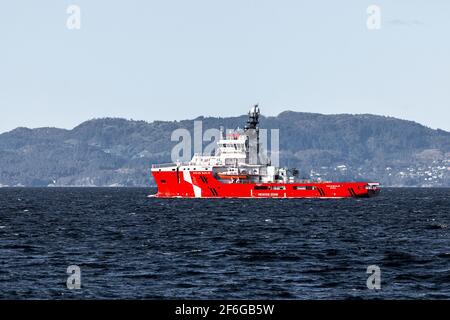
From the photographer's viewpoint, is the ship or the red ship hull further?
the red ship hull

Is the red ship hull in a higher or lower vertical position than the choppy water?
higher

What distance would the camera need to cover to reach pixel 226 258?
47.5 meters

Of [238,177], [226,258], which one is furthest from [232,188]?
[226,258]

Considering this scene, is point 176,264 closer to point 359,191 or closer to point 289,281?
point 289,281

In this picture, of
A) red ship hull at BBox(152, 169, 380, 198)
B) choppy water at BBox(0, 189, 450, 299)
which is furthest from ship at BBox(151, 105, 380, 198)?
choppy water at BBox(0, 189, 450, 299)

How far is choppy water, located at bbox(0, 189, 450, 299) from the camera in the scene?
114ft

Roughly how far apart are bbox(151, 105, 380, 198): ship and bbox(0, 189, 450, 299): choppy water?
184ft

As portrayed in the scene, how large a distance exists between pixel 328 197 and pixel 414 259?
100 meters

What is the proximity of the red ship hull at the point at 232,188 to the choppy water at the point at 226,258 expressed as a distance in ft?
188

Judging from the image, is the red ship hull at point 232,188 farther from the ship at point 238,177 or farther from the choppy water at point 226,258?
the choppy water at point 226,258

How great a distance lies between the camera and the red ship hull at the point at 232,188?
14050 cm

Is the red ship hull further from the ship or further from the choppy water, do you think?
the choppy water

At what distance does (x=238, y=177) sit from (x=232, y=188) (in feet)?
9.19

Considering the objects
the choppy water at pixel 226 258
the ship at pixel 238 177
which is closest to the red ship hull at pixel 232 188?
the ship at pixel 238 177
